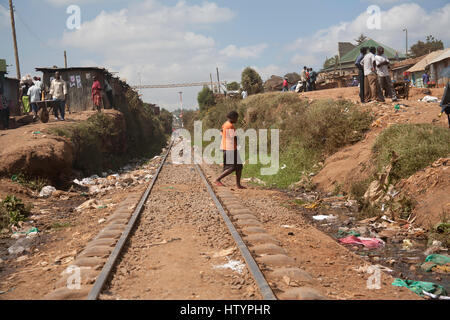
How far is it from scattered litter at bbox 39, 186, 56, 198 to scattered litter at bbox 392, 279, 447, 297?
28.4 feet

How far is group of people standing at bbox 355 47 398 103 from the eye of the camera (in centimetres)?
1327

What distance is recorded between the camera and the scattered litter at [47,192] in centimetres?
1030

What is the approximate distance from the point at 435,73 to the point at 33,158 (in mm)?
28383

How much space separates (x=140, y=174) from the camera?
50.0 ft

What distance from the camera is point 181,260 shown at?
4.82 metres

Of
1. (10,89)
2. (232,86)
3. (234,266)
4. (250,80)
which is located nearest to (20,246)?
(234,266)

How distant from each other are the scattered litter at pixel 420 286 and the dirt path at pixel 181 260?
1533 mm

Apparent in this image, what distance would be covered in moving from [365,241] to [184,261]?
2723 mm

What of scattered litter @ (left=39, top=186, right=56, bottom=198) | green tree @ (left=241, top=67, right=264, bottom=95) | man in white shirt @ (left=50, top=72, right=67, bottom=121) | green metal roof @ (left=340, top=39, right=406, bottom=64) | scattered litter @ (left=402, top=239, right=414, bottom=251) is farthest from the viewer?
green metal roof @ (left=340, top=39, right=406, bottom=64)

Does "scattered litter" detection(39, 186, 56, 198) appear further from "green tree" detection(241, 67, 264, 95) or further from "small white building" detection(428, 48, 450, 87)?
"small white building" detection(428, 48, 450, 87)

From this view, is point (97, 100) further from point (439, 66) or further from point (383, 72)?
point (439, 66)

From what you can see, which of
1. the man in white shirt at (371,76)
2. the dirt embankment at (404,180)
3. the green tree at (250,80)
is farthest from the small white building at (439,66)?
the dirt embankment at (404,180)

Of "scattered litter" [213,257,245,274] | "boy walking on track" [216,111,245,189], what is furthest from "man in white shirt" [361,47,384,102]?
"scattered litter" [213,257,245,274]
